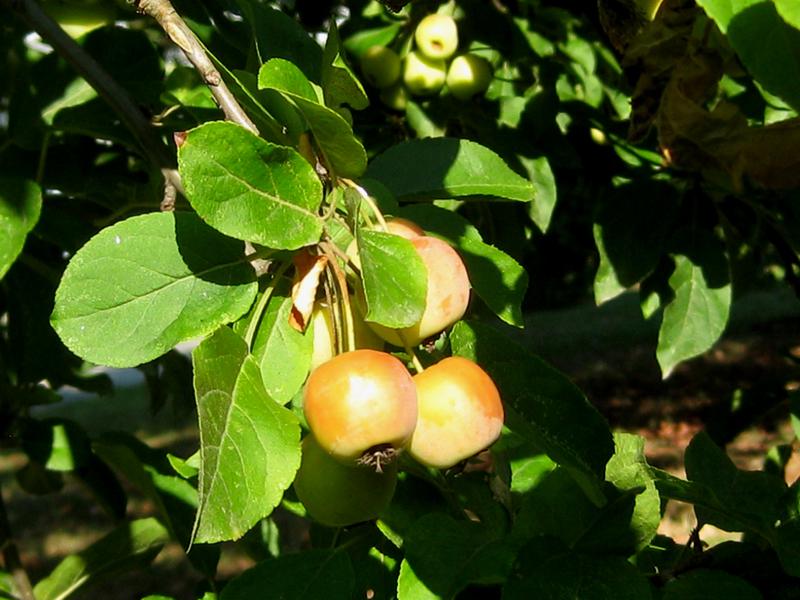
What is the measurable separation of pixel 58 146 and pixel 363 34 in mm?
728

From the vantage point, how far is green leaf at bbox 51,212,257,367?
3.16ft

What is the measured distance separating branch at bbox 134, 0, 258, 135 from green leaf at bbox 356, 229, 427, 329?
0.18 m

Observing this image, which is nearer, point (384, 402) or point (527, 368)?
point (384, 402)

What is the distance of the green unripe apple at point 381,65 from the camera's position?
85.3 inches

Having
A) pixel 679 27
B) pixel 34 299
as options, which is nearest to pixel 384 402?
pixel 679 27

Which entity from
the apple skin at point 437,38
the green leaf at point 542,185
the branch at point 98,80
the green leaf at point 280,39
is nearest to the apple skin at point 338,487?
the green leaf at point 280,39

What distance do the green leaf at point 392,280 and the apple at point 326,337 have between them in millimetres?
89

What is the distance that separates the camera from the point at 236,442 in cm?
86

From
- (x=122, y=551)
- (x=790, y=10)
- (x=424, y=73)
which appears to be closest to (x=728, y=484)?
(x=790, y=10)

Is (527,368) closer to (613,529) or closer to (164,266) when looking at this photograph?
(613,529)

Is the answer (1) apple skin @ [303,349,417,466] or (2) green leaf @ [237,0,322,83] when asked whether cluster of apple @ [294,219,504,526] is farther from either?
(2) green leaf @ [237,0,322,83]

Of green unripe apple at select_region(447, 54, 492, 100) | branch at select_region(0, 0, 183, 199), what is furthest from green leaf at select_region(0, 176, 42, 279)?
green unripe apple at select_region(447, 54, 492, 100)

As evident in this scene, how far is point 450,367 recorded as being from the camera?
2.93 feet

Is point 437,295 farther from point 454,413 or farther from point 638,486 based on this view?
point 638,486
